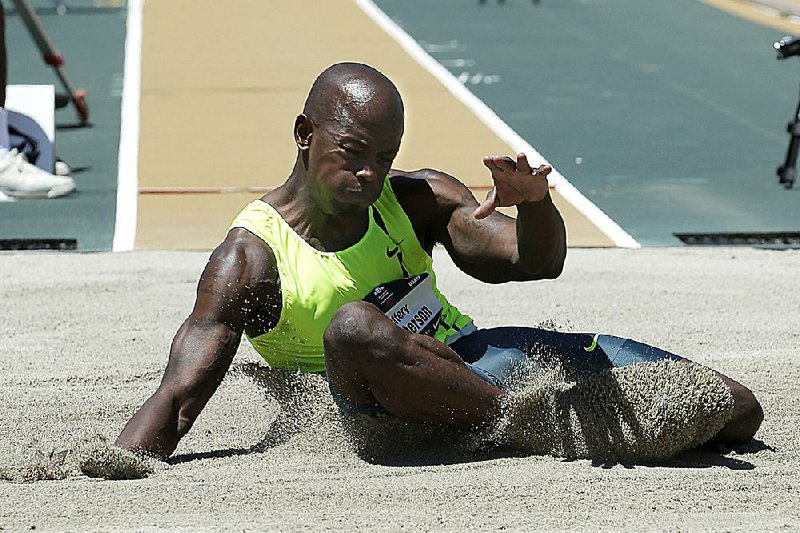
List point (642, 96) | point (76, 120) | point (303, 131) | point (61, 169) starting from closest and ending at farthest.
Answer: point (303, 131), point (61, 169), point (76, 120), point (642, 96)

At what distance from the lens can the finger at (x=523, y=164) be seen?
380 centimetres

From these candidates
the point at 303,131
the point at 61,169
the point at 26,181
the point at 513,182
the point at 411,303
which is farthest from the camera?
the point at 61,169

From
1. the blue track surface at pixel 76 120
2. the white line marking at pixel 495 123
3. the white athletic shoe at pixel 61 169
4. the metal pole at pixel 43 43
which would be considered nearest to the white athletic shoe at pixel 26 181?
the blue track surface at pixel 76 120

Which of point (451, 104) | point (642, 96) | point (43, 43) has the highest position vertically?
point (43, 43)

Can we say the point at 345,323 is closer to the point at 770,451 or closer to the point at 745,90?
the point at 770,451

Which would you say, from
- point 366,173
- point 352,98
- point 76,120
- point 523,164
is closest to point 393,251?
point 366,173

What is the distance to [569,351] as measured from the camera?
14.4ft

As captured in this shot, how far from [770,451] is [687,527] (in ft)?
Result: 2.94

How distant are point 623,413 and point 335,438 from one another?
0.88 metres

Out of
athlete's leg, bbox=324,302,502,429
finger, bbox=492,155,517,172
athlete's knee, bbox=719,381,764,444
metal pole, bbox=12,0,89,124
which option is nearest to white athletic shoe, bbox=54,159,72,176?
metal pole, bbox=12,0,89,124

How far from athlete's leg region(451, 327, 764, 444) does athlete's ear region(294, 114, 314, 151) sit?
79 cm

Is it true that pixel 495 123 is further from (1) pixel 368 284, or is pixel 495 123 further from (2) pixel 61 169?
(1) pixel 368 284

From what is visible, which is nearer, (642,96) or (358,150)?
(358,150)

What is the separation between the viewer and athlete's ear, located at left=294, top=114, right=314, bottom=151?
13.5ft
